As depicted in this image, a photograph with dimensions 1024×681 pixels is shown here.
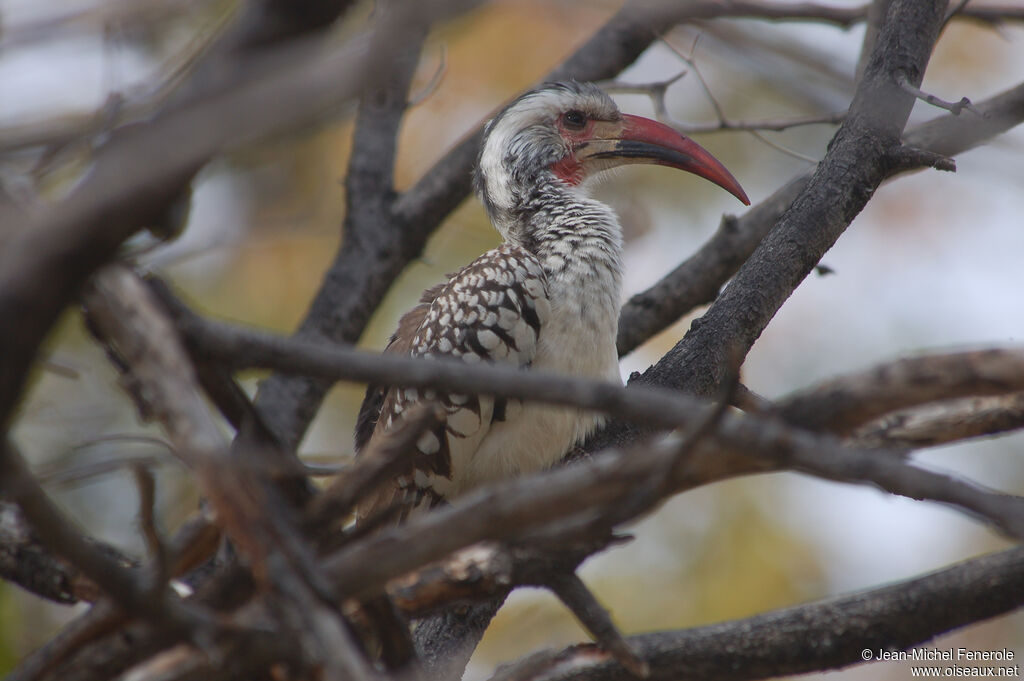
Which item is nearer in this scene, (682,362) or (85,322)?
(85,322)

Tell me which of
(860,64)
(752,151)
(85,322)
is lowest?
(85,322)

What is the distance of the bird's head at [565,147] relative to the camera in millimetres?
4641

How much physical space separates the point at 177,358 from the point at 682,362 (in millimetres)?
2109

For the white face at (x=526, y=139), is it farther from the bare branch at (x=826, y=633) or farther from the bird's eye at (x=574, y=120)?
the bare branch at (x=826, y=633)

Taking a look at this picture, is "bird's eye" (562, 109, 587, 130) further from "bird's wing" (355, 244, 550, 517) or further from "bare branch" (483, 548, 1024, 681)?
"bare branch" (483, 548, 1024, 681)

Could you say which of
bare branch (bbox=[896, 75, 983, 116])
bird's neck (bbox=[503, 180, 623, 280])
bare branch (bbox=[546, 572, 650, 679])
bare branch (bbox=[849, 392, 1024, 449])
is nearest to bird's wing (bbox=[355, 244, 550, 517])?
bird's neck (bbox=[503, 180, 623, 280])

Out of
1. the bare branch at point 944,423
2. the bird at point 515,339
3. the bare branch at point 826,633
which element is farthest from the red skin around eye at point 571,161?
the bare branch at point 944,423

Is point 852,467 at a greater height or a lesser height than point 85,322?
lesser

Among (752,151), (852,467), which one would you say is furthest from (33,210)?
(752,151)

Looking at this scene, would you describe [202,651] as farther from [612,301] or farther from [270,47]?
[612,301]

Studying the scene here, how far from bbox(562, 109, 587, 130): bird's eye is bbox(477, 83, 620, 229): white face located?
0.02m

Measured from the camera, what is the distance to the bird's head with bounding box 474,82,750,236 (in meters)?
4.64

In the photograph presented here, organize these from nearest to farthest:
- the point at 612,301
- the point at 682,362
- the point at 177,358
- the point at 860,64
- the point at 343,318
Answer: the point at 177,358 < the point at 682,362 < the point at 612,301 < the point at 860,64 < the point at 343,318

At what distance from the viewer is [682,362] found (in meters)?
3.45
